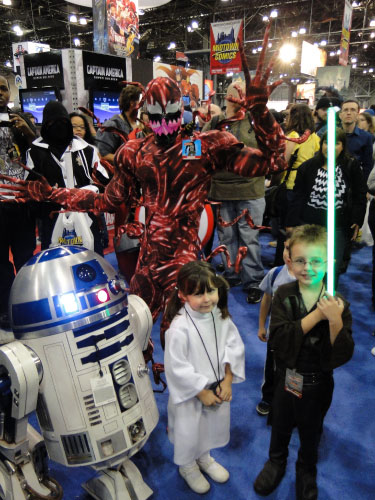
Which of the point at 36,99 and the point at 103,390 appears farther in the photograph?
the point at 36,99

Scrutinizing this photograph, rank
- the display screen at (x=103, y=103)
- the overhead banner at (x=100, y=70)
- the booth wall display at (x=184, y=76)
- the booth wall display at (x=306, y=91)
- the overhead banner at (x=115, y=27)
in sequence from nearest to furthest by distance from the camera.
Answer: the overhead banner at (x=100, y=70)
the display screen at (x=103, y=103)
the overhead banner at (x=115, y=27)
the booth wall display at (x=184, y=76)
the booth wall display at (x=306, y=91)

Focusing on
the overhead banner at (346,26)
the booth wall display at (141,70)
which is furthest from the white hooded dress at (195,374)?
the overhead banner at (346,26)

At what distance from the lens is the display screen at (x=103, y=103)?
5211 mm

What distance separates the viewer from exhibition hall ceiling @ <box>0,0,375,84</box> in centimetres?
1530

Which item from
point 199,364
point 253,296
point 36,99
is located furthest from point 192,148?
point 36,99

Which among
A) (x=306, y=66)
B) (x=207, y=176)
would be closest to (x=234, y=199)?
(x=207, y=176)

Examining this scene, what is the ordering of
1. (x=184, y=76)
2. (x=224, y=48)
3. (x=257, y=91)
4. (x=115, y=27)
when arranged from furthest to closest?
1. (x=224, y=48)
2. (x=184, y=76)
3. (x=115, y=27)
4. (x=257, y=91)

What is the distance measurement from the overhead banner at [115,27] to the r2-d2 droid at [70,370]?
547cm

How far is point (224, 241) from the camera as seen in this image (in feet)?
12.0

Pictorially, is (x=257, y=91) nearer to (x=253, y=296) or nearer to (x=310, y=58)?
(x=253, y=296)

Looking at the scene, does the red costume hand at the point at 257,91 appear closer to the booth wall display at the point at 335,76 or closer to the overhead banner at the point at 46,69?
the overhead banner at the point at 46,69

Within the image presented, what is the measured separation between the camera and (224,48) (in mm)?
8406

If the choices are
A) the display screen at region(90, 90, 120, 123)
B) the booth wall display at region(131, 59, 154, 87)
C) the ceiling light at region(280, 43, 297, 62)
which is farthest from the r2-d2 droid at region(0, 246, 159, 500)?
the booth wall display at region(131, 59, 154, 87)

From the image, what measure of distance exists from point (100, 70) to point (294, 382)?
492cm
